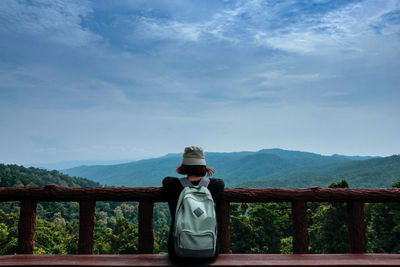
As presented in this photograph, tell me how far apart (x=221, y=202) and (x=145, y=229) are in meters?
0.90

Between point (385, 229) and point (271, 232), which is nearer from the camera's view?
point (385, 229)

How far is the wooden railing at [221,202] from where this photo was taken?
3.45m

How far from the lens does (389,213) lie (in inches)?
1137

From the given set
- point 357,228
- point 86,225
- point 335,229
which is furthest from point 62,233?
point 357,228

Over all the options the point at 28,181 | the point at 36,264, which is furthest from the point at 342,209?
the point at 28,181

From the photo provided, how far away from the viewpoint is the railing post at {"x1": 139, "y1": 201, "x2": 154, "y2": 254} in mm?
3578

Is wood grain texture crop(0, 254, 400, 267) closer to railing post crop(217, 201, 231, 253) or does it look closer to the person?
the person

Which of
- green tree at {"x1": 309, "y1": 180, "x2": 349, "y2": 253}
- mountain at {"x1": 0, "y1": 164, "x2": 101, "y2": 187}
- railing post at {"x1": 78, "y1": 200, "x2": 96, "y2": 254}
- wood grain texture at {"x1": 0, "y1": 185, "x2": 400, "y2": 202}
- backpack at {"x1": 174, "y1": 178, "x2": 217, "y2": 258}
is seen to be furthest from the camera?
mountain at {"x1": 0, "y1": 164, "x2": 101, "y2": 187}

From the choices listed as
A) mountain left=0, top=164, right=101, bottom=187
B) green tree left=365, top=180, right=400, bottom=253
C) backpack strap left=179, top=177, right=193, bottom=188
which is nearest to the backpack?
backpack strap left=179, top=177, right=193, bottom=188

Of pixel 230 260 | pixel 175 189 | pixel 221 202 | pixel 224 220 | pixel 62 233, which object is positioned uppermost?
pixel 175 189

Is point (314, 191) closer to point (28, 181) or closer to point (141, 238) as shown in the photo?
point (141, 238)

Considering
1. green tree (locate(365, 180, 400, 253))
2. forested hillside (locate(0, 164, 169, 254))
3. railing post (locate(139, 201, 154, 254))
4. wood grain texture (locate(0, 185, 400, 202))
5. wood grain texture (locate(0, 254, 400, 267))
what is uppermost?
wood grain texture (locate(0, 185, 400, 202))

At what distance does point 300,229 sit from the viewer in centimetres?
357

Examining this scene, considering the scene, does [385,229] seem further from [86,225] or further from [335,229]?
[86,225]
